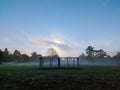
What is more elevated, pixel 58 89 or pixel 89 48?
pixel 89 48

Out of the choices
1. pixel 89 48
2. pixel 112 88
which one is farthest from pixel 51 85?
pixel 89 48

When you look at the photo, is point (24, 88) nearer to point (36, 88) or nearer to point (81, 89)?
point (36, 88)

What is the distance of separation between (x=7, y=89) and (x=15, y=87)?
1.85 feet

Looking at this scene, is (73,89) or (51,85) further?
(51,85)

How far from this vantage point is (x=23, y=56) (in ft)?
411

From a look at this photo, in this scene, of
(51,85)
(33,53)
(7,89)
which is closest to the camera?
(7,89)

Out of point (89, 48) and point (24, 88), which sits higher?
point (89, 48)

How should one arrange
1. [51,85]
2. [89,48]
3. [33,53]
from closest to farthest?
[51,85] → [89,48] → [33,53]

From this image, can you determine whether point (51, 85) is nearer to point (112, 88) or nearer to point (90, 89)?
point (90, 89)

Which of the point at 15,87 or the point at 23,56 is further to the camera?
the point at 23,56

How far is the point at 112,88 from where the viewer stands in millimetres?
9492

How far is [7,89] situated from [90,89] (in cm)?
445

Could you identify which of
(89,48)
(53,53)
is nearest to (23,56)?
(53,53)

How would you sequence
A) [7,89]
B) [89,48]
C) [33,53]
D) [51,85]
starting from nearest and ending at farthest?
[7,89] → [51,85] → [89,48] → [33,53]
